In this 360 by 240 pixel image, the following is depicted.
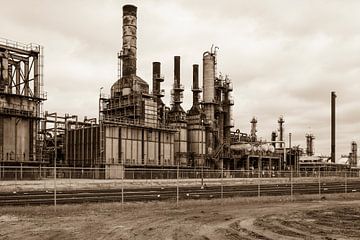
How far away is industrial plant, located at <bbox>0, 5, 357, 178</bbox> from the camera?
190 ft

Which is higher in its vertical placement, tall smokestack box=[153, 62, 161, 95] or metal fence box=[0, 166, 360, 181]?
tall smokestack box=[153, 62, 161, 95]

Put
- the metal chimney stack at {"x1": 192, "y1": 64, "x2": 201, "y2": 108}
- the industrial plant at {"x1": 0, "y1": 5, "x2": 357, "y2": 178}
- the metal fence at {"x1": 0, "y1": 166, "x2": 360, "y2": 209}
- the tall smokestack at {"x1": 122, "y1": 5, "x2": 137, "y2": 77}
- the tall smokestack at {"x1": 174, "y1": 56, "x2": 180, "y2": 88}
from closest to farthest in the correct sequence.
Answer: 1. the metal fence at {"x1": 0, "y1": 166, "x2": 360, "y2": 209}
2. the industrial plant at {"x1": 0, "y1": 5, "x2": 357, "y2": 178}
3. the tall smokestack at {"x1": 122, "y1": 5, "x2": 137, "y2": 77}
4. the tall smokestack at {"x1": 174, "y1": 56, "x2": 180, "y2": 88}
5. the metal chimney stack at {"x1": 192, "y1": 64, "x2": 201, "y2": 108}

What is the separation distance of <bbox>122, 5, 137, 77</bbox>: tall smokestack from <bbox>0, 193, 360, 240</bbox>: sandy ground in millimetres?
48874

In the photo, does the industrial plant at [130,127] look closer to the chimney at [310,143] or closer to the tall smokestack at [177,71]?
the tall smokestack at [177,71]

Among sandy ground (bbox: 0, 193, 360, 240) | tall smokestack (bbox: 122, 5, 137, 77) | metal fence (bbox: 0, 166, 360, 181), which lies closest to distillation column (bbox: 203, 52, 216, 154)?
metal fence (bbox: 0, 166, 360, 181)

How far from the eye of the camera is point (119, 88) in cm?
7394

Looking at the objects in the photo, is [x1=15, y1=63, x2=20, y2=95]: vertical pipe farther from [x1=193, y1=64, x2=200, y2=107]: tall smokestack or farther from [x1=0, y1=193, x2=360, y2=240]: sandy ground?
[x1=0, y1=193, x2=360, y2=240]: sandy ground

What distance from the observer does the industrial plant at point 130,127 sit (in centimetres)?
5778

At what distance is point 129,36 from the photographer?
71.5 metres

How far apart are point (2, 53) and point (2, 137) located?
1048 centimetres

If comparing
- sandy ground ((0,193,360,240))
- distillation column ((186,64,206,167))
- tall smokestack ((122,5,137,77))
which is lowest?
sandy ground ((0,193,360,240))

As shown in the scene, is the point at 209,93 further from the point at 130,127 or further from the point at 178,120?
the point at 130,127

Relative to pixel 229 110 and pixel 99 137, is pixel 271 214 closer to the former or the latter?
pixel 99 137

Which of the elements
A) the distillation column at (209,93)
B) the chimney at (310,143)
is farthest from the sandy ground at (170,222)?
the chimney at (310,143)
